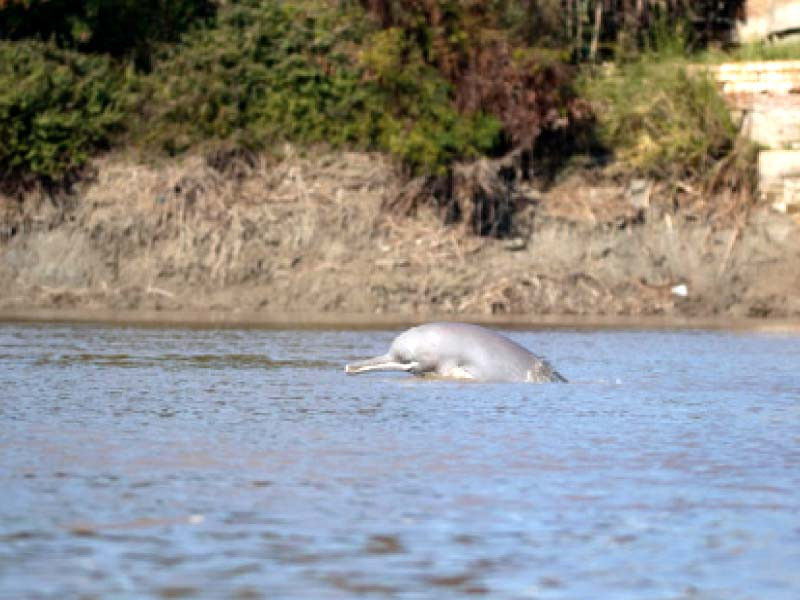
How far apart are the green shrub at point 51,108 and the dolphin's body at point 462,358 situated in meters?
11.3

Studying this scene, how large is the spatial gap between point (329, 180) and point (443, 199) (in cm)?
149

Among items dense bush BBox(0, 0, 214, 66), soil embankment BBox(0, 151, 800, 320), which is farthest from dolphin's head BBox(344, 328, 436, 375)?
dense bush BBox(0, 0, 214, 66)

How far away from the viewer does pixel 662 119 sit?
25.5 m

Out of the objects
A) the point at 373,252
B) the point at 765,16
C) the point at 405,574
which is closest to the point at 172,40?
the point at 373,252

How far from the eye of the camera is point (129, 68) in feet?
81.2

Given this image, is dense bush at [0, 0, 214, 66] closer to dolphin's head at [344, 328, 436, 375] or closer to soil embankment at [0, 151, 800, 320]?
soil embankment at [0, 151, 800, 320]

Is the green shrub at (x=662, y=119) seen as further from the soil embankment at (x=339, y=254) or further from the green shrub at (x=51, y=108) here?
the green shrub at (x=51, y=108)

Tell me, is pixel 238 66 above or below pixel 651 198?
above

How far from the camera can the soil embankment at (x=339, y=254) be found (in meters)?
22.9

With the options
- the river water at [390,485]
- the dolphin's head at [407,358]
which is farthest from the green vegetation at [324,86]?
the river water at [390,485]

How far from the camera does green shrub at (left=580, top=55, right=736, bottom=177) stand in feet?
81.6

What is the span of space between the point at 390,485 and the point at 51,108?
55.8ft

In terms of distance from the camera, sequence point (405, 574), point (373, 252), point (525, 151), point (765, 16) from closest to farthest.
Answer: point (405, 574) < point (373, 252) < point (525, 151) < point (765, 16)

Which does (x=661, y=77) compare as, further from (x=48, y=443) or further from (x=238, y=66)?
(x=48, y=443)
